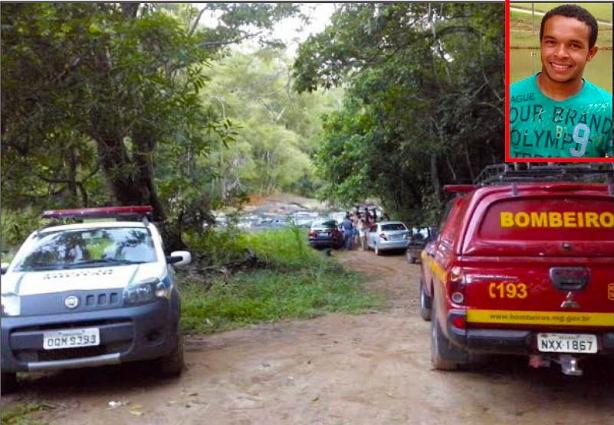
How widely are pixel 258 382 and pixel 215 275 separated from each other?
729 centimetres

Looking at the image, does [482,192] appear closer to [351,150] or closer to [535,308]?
[535,308]

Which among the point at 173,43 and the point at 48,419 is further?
the point at 173,43

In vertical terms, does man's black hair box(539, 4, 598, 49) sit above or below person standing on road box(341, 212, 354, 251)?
above

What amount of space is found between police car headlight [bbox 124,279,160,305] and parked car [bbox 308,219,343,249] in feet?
62.1

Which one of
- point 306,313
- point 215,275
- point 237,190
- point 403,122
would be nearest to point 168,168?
point 237,190

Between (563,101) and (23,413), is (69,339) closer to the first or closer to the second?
(23,413)

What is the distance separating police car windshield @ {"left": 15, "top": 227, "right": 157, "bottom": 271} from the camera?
5.77 metres

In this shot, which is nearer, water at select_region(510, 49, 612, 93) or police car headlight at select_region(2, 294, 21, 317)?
police car headlight at select_region(2, 294, 21, 317)

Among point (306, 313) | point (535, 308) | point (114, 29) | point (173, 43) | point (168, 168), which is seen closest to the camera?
point (535, 308)

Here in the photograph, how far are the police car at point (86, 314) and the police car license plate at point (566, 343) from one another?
302 cm

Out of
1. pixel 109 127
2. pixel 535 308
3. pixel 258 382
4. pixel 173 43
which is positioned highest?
pixel 173 43

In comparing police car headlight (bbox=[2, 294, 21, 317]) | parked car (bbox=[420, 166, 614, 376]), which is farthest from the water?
police car headlight (bbox=[2, 294, 21, 317])

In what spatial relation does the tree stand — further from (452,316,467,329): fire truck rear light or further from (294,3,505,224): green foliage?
(452,316,467,329): fire truck rear light

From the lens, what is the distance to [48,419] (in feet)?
15.3
